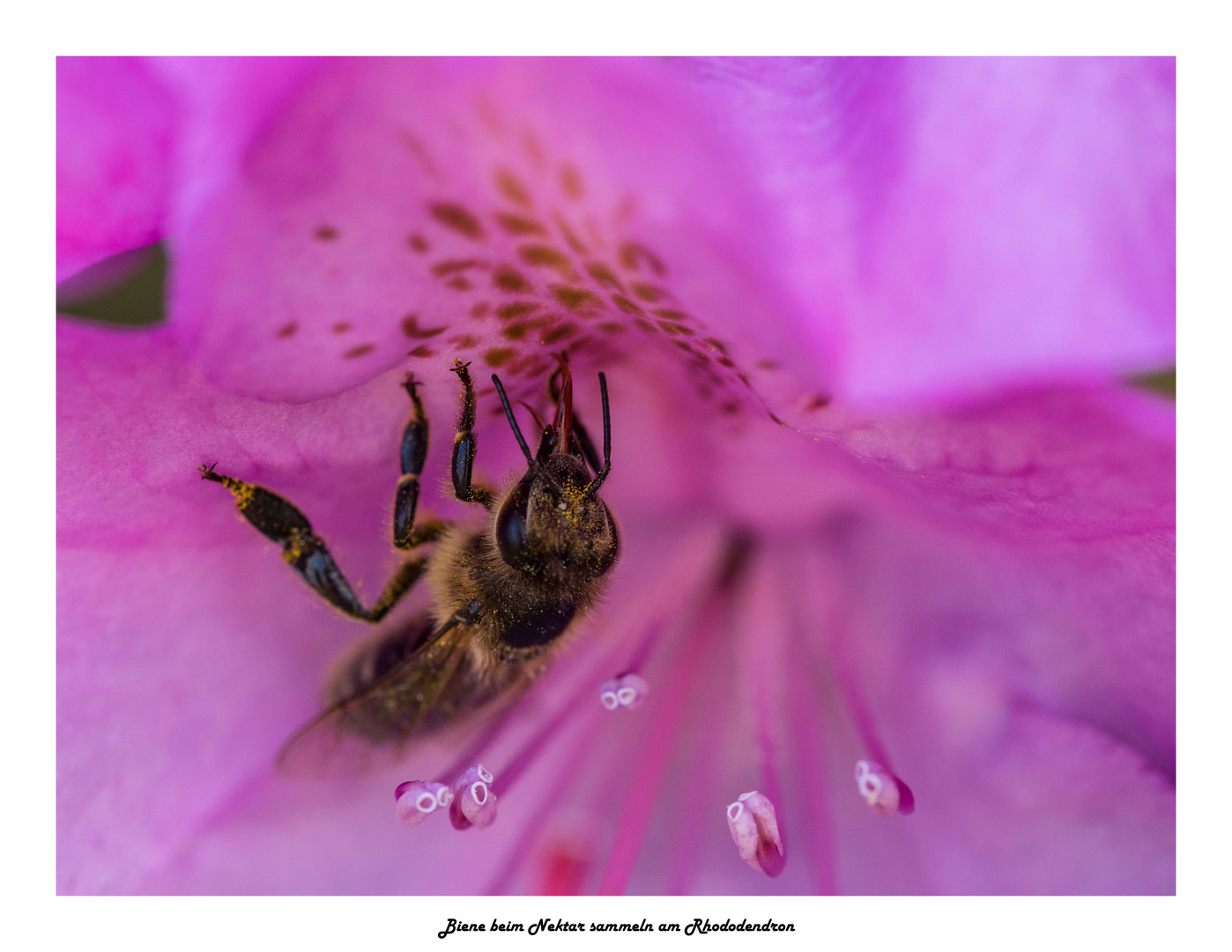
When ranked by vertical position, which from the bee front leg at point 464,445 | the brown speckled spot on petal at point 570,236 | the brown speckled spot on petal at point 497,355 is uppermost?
the brown speckled spot on petal at point 570,236

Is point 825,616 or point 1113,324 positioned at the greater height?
point 1113,324

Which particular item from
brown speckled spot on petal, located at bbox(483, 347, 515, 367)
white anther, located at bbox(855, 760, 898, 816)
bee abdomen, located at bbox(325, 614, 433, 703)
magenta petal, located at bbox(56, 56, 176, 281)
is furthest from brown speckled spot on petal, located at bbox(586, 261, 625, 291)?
white anther, located at bbox(855, 760, 898, 816)

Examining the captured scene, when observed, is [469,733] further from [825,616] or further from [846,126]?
[846,126]

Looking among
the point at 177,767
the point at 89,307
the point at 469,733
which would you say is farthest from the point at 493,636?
the point at 89,307

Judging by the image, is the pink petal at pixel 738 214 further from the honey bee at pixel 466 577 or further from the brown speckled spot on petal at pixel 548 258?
the honey bee at pixel 466 577

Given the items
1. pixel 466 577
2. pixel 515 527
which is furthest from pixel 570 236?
pixel 466 577

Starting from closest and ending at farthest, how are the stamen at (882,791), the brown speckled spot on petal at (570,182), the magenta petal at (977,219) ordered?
the magenta petal at (977,219), the brown speckled spot on petal at (570,182), the stamen at (882,791)

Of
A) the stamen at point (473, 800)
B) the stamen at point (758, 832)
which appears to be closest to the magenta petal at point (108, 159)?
the stamen at point (473, 800)
